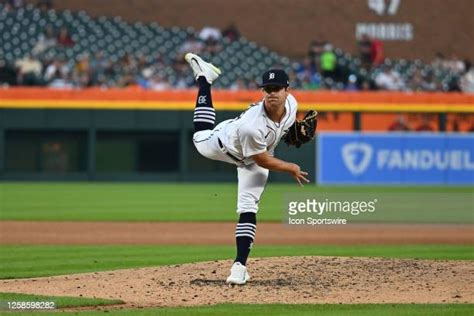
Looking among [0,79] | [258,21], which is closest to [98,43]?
[0,79]

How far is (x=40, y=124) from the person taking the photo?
22062 mm

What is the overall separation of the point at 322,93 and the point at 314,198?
216 inches

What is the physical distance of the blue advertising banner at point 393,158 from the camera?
2273cm

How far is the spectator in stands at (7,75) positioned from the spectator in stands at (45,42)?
2.62 ft

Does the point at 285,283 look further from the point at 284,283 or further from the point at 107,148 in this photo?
the point at 107,148

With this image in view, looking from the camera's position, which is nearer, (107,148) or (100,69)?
(107,148)

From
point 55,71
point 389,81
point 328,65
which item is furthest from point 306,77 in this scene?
point 55,71

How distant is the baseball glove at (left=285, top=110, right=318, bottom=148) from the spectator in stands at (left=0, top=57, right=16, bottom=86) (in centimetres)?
1530

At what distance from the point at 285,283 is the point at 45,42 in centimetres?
1658

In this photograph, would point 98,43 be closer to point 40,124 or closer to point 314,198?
point 40,124

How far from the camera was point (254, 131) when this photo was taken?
7402 mm

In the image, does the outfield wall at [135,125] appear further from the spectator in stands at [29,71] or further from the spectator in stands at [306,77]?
the spectator in stands at [306,77]

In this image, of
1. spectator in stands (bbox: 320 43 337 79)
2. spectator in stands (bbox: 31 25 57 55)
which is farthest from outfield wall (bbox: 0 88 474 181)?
spectator in stands (bbox: 31 25 57 55)

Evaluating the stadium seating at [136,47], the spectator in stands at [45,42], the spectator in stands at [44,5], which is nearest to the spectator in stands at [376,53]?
the stadium seating at [136,47]
